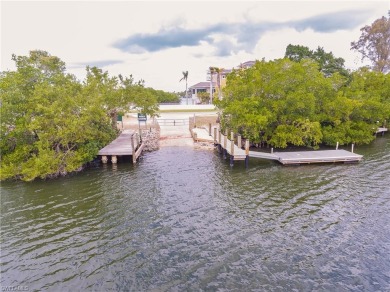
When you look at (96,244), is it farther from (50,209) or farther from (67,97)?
(67,97)

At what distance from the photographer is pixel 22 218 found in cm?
1274

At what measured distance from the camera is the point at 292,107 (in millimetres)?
23891

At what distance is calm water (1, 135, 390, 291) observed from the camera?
867cm

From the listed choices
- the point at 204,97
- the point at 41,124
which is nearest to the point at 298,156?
the point at 41,124

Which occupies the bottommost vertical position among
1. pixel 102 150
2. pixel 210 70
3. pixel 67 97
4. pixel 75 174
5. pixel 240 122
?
pixel 75 174

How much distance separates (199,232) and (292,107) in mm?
17082

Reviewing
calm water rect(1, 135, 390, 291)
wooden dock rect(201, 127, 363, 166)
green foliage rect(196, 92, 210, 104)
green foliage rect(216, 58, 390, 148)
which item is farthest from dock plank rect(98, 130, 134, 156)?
green foliage rect(196, 92, 210, 104)

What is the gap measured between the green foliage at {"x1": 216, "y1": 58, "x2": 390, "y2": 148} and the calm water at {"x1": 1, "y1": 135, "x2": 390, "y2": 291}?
6188 mm

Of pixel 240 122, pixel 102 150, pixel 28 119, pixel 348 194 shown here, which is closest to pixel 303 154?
pixel 240 122

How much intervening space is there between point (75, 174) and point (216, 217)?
12046mm

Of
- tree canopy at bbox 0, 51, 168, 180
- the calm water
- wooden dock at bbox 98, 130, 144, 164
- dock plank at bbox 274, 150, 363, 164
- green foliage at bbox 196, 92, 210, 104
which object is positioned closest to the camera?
the calm water

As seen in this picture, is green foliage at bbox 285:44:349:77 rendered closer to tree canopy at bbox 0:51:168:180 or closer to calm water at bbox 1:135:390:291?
calm water at bbox 1:135:390:291

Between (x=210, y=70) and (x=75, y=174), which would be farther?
(x=210, y=70)

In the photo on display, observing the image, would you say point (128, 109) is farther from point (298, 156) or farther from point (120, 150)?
point (298, 156)
